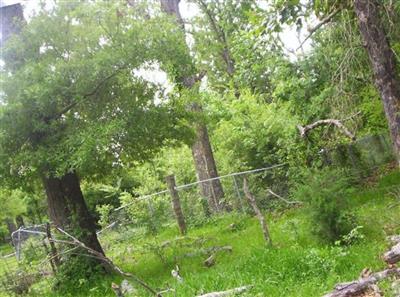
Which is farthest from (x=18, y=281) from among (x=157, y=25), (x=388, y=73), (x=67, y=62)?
(x=388, y=73)

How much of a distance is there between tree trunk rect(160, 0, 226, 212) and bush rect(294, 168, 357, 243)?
6.57 metres

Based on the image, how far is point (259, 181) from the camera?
13523 mm

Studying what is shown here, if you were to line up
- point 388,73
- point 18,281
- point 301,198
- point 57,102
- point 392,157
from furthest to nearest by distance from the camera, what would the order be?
point 392,157
point 18,281
point 57,102
point 301,198
point 388,73

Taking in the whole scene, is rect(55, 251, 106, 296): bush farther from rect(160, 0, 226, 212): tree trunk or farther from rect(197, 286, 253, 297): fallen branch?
rect(160, 0, 226, 212): tree trunk

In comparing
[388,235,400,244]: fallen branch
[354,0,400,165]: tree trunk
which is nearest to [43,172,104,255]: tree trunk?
[388,235,400,244]: fallen branch

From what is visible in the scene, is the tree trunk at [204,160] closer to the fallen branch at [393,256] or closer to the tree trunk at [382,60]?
the tree trunk at [382,60]

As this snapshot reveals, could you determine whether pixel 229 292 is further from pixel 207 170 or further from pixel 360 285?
pixel 207 170

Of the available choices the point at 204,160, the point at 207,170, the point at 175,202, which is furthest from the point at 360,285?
the point at 204,160

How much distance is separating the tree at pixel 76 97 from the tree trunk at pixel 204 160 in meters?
5.01

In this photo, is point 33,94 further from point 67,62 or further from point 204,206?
point 204,206

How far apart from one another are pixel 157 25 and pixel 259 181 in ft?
20.3

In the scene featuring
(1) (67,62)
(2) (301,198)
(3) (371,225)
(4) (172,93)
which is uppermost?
(1) (67,62)

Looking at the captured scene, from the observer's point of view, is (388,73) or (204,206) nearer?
(388,73)

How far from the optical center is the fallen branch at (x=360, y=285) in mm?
5008
